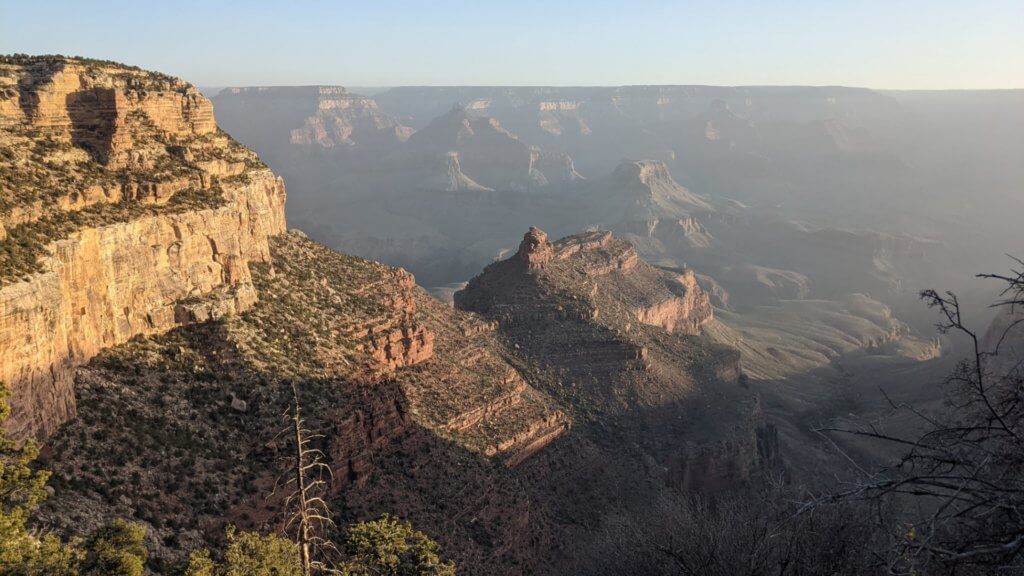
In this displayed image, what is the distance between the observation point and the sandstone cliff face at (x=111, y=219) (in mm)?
23312

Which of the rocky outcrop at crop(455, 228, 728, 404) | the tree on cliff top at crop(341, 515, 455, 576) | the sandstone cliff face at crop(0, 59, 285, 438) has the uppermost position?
the sandstone cliff face at crop(0, 59, 285, 438)

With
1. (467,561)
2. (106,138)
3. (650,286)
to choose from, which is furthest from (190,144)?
(650,286)

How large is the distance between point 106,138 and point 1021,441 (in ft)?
115

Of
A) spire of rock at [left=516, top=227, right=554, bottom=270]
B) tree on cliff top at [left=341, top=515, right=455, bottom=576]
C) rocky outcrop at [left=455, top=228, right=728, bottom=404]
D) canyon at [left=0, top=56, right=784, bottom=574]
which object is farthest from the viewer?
spire of rock at [left=516, top=227, right=554, bottom=270]

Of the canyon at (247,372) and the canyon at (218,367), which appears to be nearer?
the canyon at (218,367)

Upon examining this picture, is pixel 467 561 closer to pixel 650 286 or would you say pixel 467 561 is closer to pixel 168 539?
pixel 168 539

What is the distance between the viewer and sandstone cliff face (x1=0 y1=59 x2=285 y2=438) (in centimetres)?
2331

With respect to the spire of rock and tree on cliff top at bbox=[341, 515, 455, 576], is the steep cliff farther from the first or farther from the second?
the spire of rock

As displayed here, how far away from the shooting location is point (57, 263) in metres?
24.7

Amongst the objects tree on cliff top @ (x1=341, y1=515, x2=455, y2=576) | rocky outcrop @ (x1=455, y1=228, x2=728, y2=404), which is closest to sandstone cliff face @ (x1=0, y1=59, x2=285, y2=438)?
tree on cliff top @ (x1=341, y1=515, x2=455, y2=576)

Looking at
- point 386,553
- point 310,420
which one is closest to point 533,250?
point 310,420

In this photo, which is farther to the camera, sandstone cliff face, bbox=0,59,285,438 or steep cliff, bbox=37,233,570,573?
steep cliff, bbox=37,233,570,573

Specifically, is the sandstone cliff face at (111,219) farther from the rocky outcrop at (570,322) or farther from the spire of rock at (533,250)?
the spire of rock at (533,250)

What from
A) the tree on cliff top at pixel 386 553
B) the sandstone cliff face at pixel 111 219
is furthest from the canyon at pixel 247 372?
the tree on cliff top at pixel 386 553
